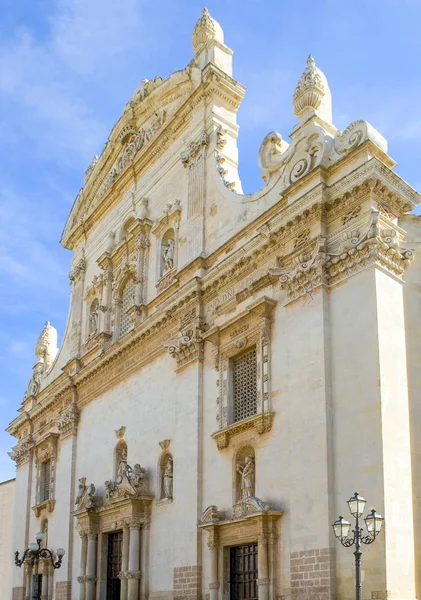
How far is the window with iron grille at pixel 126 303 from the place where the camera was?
26.3 metres

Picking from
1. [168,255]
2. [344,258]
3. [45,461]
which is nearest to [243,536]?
[344,258]

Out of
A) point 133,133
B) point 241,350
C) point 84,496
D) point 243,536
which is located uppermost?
point 133,133

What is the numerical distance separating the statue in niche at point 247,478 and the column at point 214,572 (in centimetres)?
130

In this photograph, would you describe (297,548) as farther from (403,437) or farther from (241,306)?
(241,306)

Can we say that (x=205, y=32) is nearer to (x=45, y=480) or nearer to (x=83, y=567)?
(x=83, y=567)

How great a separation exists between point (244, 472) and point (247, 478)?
158 mm

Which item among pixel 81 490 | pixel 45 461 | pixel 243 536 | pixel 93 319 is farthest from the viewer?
pixel 45 461

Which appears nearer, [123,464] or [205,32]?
[123,464]

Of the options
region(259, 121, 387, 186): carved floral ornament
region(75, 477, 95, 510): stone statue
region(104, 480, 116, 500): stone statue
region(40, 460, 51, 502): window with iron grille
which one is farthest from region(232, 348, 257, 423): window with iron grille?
region(40, 460, 51, 502): window with iron grille

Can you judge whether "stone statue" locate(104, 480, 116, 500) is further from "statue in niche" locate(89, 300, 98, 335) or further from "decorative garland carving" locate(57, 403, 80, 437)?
"statue in niche" locate(89, 300, 98, 335)

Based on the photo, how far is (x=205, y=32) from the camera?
24.4 m

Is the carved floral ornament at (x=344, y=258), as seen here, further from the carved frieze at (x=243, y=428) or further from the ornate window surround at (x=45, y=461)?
the ornate window surround at (x=45, y=461)

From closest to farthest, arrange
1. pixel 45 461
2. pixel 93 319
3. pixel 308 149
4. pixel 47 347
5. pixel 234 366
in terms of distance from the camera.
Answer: pixel 308 149 → pixel 234 366 → pixel 93 319 → pixel 45 461 → pixel 47 347

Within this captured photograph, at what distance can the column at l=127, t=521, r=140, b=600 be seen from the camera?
70.0ft
